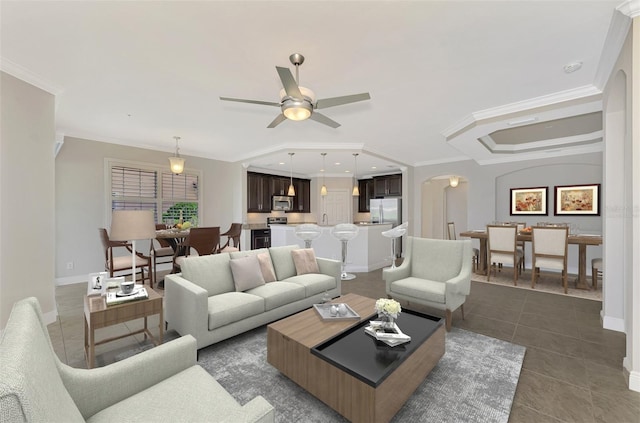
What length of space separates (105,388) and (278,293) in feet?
5.99

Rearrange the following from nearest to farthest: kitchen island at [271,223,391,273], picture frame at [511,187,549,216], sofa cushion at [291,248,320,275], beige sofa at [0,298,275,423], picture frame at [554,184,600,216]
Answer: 1. beige sofa at [0,298,275,423]
2. sofa cushion at [291,248,320,275]
3. picture frame at [554,184,600,216]
4. kitchen island at [271,223,391,273]
5. picture frame at [511,187,549,216]

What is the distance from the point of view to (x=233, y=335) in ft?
8.46

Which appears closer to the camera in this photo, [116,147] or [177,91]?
[177,91]

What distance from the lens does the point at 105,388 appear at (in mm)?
1220

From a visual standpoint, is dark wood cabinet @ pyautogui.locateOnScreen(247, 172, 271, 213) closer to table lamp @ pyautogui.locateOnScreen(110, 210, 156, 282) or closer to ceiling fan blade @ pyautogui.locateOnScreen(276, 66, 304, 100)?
table lamp @ pyautogui.locateOnScreen(110, 210, 156, 282)

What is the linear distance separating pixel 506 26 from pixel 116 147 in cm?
627

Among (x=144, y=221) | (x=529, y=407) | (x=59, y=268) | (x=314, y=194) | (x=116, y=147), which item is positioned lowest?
(x=529, y=407)

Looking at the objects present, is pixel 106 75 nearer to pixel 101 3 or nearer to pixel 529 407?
pixel 101 3

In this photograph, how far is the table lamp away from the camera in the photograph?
229 cm

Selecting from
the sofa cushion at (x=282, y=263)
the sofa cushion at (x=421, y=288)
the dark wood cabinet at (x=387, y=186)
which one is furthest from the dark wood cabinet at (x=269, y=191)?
the sofa cushion at (x=421, y=288)

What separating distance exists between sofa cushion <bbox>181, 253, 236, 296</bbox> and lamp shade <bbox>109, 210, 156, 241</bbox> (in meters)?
0.54

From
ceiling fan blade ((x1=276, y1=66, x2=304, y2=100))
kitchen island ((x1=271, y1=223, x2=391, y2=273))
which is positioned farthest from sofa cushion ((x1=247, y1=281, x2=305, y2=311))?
kitchen island ((x1=271, y1=223, x2=391, y2=273))

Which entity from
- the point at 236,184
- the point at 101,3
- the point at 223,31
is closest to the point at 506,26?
the point at 223,31

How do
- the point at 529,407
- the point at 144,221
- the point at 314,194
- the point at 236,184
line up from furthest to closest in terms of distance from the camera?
the point at 314,194 → the point at 236,184 → the point at 144,221 → the point at 529,407
